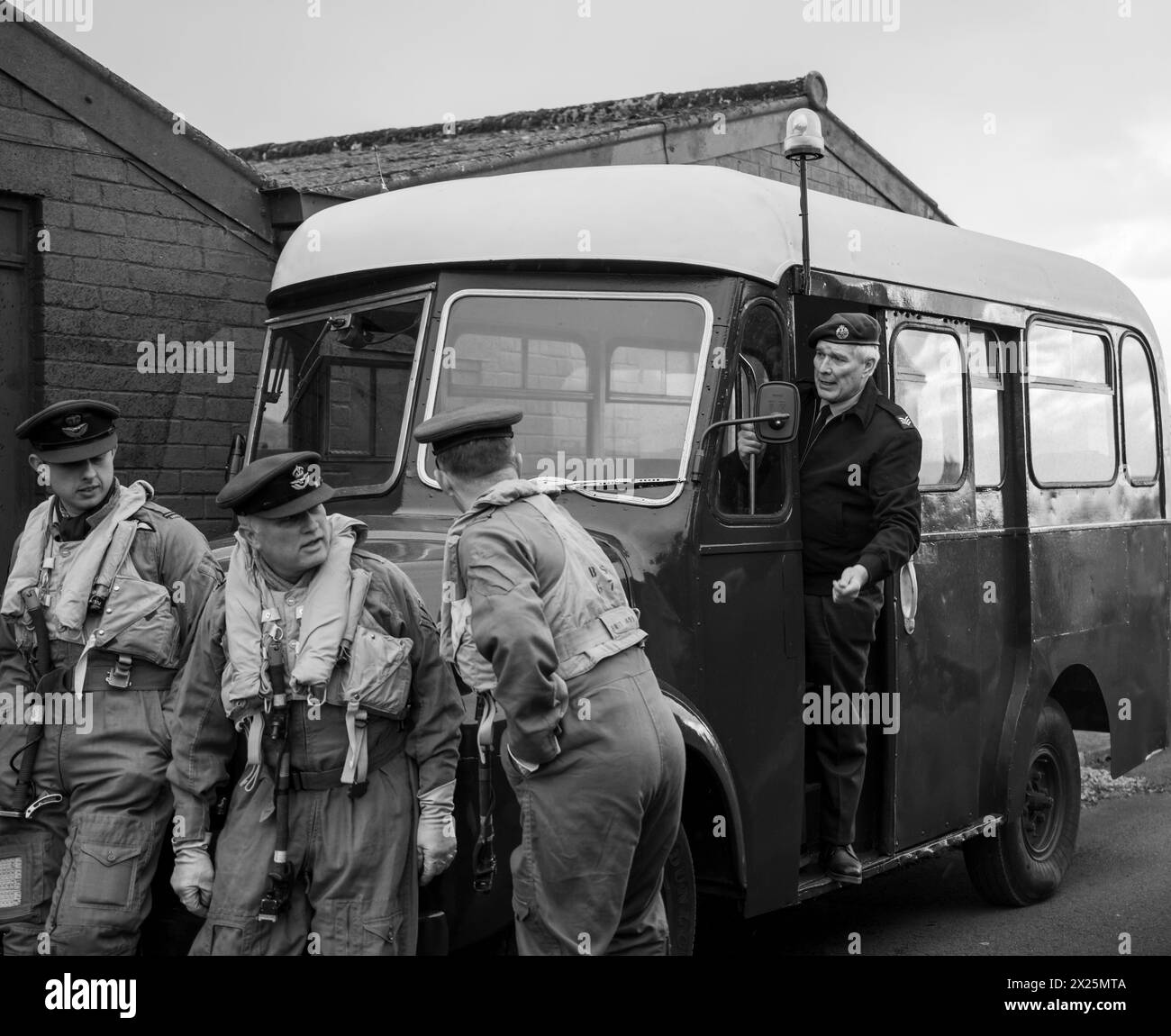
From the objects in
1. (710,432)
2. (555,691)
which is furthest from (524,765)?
(710,432)

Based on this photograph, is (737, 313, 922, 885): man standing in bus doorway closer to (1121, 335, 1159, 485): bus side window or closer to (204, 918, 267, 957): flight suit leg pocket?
(204, 918, 267, 957): flight suit leg pocket

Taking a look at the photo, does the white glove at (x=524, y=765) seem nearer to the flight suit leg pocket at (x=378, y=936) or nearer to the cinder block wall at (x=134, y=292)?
the flight suit leg pocket at (x=378, y=936)

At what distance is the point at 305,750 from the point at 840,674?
7.70 feet

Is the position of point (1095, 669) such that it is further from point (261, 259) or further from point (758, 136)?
point (758, 136)

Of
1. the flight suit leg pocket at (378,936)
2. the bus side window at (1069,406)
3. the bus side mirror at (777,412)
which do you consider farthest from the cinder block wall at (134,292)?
the flight suit leg pocket at (378,936)

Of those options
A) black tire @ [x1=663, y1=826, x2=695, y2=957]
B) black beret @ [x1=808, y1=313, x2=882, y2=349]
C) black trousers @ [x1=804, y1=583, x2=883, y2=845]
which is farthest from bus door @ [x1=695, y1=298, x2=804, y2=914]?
black tire @ [x1=663, y1=826, x2=695, y2=957]

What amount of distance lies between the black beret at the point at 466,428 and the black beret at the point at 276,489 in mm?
309

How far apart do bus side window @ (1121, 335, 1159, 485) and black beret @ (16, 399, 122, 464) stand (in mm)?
5365

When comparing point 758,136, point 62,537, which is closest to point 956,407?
point 62,537

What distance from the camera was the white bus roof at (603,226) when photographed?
193 inches

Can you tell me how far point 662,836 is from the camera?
3.75 meters

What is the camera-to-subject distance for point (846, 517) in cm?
523
